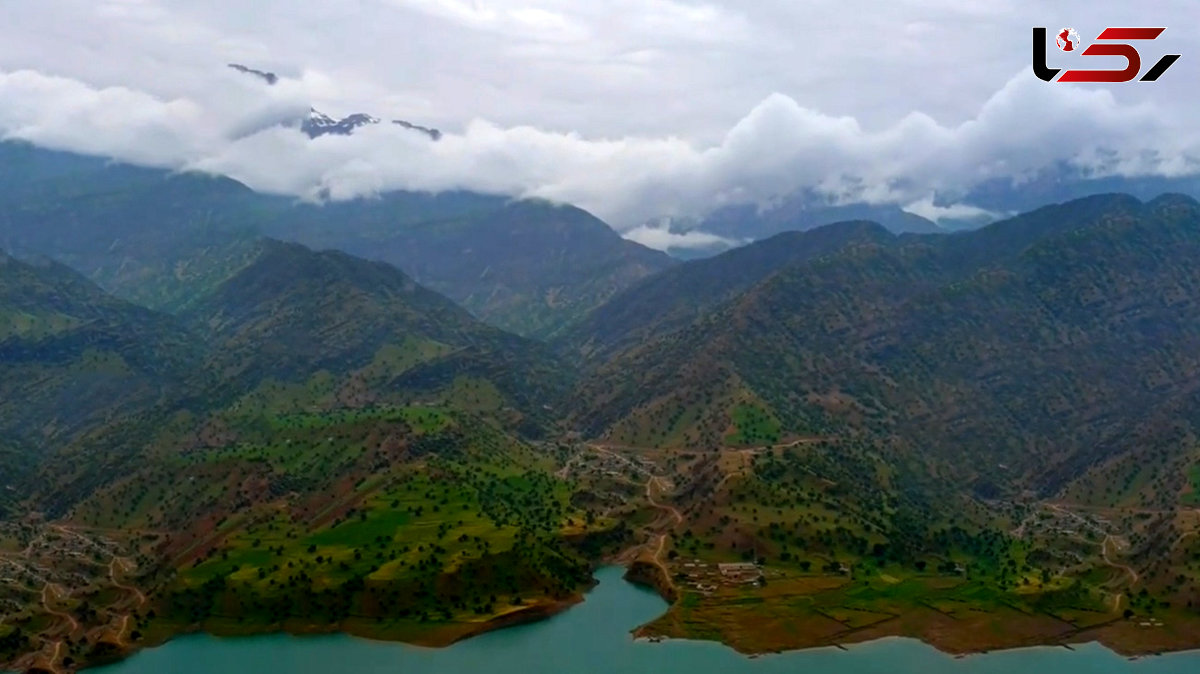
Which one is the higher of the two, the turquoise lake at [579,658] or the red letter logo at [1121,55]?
the red letter logo at [1121,55]

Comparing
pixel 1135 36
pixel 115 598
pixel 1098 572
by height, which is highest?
pixel 1135 36

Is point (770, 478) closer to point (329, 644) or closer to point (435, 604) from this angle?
point (435, 604)

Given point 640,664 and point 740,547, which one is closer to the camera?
point 640,664

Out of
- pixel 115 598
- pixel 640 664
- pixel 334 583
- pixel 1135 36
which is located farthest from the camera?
pixel 115 598

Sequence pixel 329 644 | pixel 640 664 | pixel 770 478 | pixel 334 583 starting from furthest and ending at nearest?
1. pixel 770 478
2. pixel 334 583
3. pixel 329 644
4. pixel 640 664

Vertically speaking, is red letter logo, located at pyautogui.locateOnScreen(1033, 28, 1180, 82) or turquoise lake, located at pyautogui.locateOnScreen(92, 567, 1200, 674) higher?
red letter logo, located at pyautogui.locateOnScreen(1033, 28, 1180, 82)

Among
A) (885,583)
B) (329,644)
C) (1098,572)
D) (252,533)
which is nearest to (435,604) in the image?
(329,644)

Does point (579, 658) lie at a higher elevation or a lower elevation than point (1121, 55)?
lower

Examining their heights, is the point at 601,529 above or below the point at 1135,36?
below
